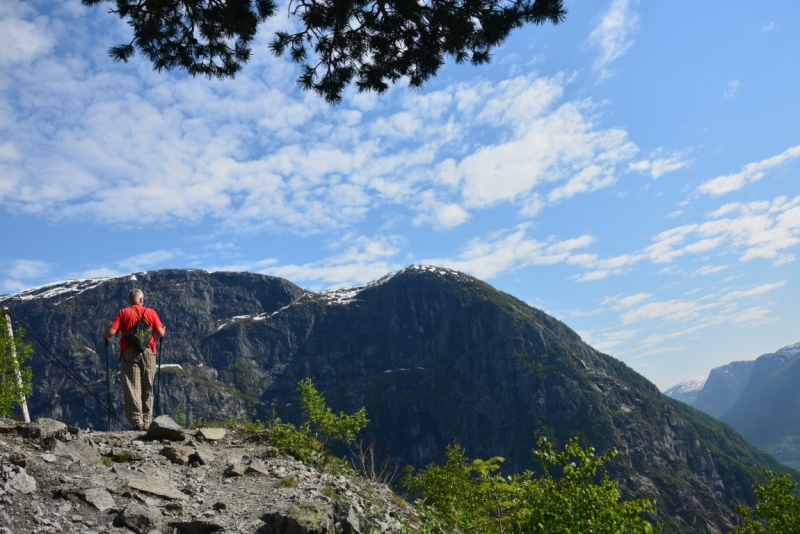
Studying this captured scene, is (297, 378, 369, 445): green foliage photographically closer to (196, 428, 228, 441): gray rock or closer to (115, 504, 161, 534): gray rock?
(196, 428, 228, 441): gray rock

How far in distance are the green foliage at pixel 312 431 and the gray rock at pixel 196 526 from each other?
3461mm

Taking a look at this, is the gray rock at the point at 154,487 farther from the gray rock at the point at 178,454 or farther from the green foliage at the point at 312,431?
the green foliage at the point at 312,431

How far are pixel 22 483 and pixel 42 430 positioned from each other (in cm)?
Result: 213

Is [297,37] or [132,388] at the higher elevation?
[297,37]

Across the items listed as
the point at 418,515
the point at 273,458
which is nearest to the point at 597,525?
the point at 418,515

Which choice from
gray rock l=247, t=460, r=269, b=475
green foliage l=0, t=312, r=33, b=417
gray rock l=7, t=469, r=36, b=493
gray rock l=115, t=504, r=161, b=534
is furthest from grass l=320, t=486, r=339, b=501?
green foliage l=0, t=312, r=33, b=417

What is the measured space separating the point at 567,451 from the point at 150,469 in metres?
6.45

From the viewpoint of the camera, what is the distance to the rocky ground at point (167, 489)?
630 centimetres

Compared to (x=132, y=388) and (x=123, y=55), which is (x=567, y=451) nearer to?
(x=132, y=388)

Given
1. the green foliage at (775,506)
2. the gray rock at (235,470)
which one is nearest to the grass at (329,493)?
the gray rock at (235,470)

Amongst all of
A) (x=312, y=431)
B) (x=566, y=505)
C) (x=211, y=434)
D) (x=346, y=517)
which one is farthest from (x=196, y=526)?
(x=312, y=431)

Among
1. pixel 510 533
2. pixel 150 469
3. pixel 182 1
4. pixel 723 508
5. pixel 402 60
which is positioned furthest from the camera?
pixel 723 508

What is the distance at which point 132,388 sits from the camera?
11070 millimetres

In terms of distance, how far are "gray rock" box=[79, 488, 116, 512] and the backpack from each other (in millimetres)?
4797
